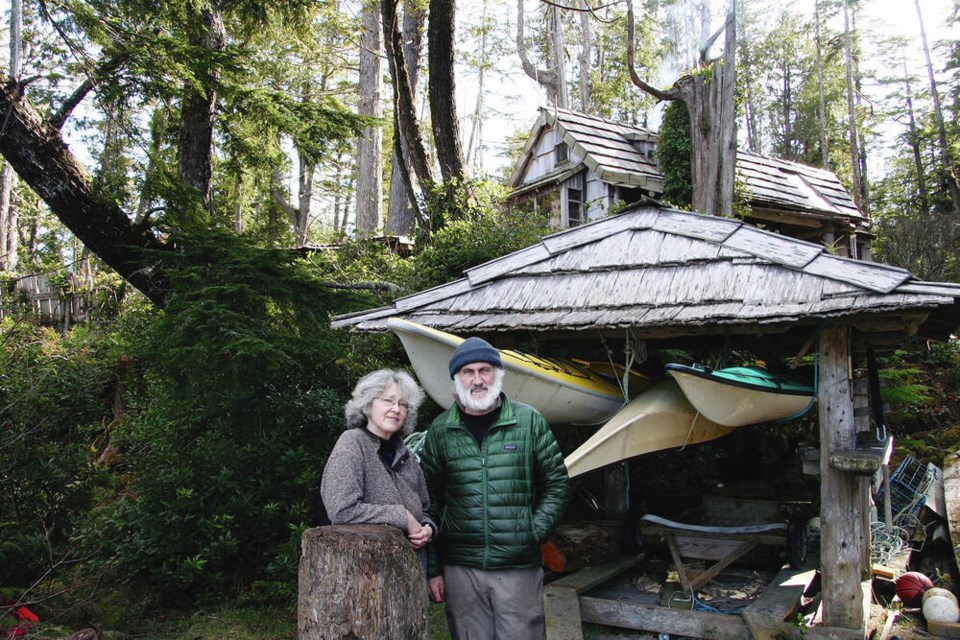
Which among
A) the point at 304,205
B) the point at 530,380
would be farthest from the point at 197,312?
the point at 304,205

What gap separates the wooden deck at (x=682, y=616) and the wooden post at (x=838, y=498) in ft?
0.58

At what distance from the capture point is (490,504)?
10.6 ft

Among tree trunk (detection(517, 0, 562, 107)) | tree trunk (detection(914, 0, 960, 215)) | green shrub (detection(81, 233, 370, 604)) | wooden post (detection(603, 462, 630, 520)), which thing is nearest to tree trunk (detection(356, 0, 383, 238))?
tree trunk (detection(517, 0, 562, 107))

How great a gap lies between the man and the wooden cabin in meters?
11.8

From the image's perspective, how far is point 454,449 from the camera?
3.33m

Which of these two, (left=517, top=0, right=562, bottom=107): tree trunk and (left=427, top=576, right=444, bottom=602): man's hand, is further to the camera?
(left=517, top=0, right=562, bottom=107): tree trunk

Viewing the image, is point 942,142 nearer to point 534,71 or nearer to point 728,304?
point 534,71

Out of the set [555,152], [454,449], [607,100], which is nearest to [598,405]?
[454,449]

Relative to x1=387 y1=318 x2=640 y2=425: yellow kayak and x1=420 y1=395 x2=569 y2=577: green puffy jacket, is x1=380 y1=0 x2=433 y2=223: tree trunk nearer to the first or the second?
x1=387 y1=318 x2=640 y2=425: yellow kayak

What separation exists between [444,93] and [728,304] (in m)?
8.21

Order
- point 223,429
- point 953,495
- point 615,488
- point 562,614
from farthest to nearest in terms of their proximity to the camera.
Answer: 1. point 953,495
2. point 223,429
3. point 615,488
4. point 562,614

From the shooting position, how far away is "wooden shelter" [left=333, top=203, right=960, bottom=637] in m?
4.39

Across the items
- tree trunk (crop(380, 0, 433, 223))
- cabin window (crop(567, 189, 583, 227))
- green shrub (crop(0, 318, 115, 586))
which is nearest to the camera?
green shrub (crop(0, 318, 115, 586))

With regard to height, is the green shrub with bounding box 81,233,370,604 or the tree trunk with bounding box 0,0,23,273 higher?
the tree trunk with bounding box 0,0,23,273
